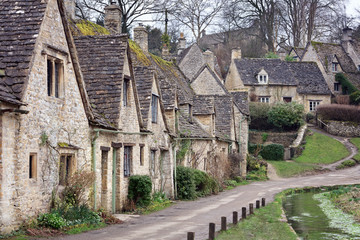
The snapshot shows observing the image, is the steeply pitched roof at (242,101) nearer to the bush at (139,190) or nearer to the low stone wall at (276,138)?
the low stone wall at (276,138)

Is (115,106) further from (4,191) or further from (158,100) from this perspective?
(4,191)

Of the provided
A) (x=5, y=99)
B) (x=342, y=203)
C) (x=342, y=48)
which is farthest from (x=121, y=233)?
(x=342, y=48)

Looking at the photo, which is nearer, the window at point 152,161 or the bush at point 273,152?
the window at point 152,161

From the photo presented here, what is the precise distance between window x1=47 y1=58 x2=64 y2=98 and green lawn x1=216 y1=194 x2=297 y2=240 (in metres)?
6.77

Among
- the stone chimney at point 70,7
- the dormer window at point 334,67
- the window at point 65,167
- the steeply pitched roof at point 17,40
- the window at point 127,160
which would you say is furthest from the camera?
the dormer window at point 334,67

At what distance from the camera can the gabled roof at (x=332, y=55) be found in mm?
74594

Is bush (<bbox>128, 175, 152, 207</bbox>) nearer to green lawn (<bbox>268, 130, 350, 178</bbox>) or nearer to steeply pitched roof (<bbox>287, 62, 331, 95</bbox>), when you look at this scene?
green lawn (<bbox>268, 130, 350, 178</bbox>)

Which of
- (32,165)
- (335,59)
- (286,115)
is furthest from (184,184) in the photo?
(335,59)

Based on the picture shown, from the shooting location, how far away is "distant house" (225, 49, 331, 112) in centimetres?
6919

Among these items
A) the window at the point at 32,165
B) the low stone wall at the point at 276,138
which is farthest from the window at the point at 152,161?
the low stone wall at the point at 276,138

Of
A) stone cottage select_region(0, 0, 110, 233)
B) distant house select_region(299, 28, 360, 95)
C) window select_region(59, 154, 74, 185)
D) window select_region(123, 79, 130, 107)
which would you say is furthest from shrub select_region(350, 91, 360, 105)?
window select_region(59, 154, 74, 185)

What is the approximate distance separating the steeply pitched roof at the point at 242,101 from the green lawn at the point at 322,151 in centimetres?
750

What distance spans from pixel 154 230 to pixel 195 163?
16583mm

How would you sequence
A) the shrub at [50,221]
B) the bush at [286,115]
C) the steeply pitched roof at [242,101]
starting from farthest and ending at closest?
the bush at [286,115]
the steeply pitched roof at [242,101]
the shrub at [50,221]
